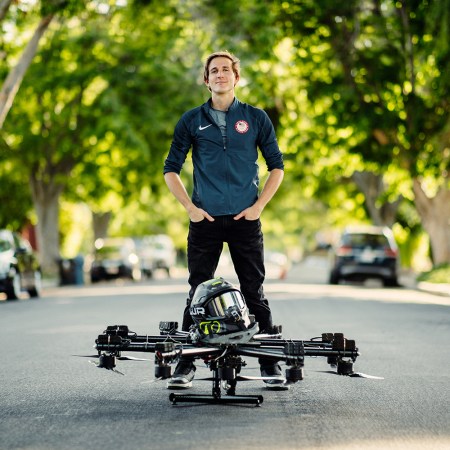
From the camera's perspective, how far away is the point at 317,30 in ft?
96.7

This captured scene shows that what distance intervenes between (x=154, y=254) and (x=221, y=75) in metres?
44.2

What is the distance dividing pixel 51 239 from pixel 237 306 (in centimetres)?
3330

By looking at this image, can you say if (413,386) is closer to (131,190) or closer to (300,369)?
(300,369)

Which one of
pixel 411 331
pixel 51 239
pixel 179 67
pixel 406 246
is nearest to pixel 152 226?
pixel 406 246

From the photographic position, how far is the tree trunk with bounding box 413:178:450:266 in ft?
104

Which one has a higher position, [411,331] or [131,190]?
[131,190]

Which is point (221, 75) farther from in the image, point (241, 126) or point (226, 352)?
point (226, 352)

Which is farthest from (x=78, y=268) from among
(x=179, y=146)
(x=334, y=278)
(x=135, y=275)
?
(x=179, y=146)

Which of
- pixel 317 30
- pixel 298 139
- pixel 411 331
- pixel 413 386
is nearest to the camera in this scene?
pixel 413 386

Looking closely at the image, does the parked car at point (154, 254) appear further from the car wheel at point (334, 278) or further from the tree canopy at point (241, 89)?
the car wheel at point (334, 278)

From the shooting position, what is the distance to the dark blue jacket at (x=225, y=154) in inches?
269

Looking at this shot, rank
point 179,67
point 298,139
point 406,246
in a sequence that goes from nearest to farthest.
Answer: point 179,67 → point 298,139 → point 406,246

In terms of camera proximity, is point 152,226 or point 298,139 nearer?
point 298,139

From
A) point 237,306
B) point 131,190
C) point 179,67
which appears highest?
point 179,67
